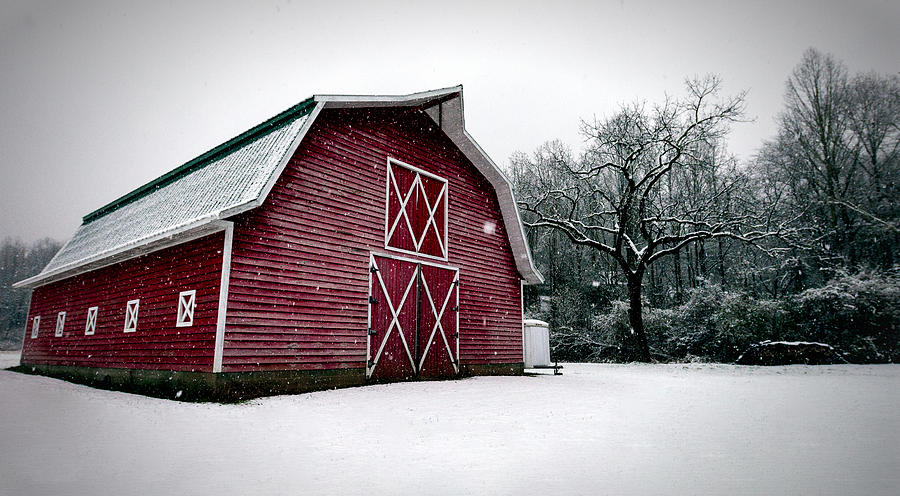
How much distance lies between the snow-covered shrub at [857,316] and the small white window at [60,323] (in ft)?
78.4

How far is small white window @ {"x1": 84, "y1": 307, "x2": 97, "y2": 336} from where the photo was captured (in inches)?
485

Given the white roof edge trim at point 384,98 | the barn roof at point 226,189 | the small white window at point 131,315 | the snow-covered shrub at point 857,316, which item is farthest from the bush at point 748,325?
the small white window at point 131,315

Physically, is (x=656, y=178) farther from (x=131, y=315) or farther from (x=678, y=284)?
(x=131, y=315)

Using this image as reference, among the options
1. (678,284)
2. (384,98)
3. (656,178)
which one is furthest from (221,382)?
(678,284)

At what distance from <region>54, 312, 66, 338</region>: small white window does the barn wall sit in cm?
950

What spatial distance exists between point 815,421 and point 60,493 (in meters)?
7.85

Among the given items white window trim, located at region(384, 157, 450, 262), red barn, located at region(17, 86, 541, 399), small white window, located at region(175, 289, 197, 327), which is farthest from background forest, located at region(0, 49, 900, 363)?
small white window, located at region(175, 289, 197, 327)

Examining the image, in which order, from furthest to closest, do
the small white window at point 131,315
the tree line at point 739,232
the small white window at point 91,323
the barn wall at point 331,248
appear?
the tree line at point 739,232 → the small white window at point 91,323 → the small white window at point 131,315 → the barn wall at point 331,248

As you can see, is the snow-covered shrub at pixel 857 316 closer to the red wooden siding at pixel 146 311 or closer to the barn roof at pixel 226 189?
the barn roof at pixel 226 189

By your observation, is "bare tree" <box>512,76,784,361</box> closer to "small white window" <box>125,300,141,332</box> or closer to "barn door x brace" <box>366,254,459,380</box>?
"barn door x brace" <box>366,254,459,380</box>

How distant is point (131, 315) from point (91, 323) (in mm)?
2738

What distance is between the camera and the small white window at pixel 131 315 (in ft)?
34.6

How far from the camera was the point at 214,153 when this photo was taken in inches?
458

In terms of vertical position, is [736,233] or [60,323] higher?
[736,233]
